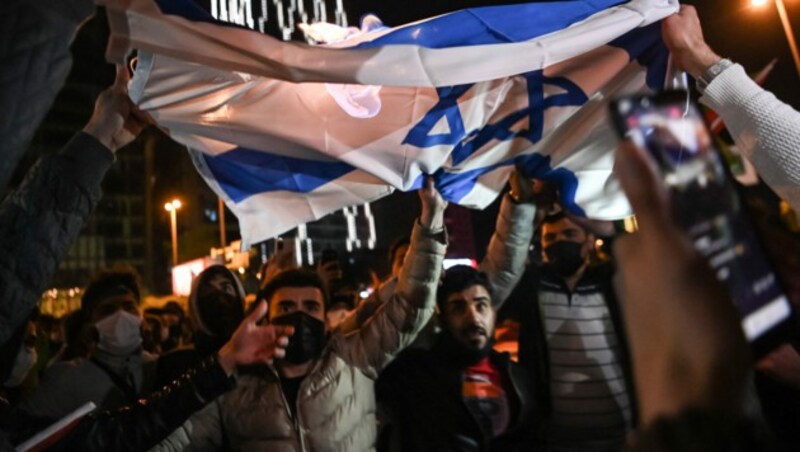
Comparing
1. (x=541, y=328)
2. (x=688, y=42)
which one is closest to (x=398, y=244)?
(x=541, y=328)

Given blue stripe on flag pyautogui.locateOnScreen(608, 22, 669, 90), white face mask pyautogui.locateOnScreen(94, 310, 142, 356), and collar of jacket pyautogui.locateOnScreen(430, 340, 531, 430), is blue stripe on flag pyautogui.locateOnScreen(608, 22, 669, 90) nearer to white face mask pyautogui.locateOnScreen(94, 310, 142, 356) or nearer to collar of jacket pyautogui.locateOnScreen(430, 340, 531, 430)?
collar of jacket pyautogui.locateOnScreen(430, 340, 531, 430)

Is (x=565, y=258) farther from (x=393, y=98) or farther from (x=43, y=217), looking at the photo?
(x=43, y=217)

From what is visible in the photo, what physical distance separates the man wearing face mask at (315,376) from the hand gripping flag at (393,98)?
0.47 m

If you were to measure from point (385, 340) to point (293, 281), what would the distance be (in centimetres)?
59

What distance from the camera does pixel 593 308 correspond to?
3219mm

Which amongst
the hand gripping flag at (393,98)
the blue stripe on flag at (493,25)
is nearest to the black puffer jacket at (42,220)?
the hand gripping flag at (393,98)

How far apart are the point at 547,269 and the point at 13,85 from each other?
2.90 m

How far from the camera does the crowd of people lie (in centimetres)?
143

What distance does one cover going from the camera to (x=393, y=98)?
316 cm

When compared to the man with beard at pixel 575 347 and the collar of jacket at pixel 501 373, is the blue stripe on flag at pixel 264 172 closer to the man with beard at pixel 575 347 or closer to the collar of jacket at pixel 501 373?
the collar of jacket at pixel 501 373

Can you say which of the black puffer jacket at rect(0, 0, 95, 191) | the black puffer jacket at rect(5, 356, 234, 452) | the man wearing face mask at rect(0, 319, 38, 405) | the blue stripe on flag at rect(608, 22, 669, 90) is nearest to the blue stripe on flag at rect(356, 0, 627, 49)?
the blue stripe on flag at rect(608, 22, 669, 90)

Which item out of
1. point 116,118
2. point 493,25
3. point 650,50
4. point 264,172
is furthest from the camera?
point 264,172

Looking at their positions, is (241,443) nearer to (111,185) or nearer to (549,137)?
(549,137)

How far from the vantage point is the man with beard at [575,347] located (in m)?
2.96
